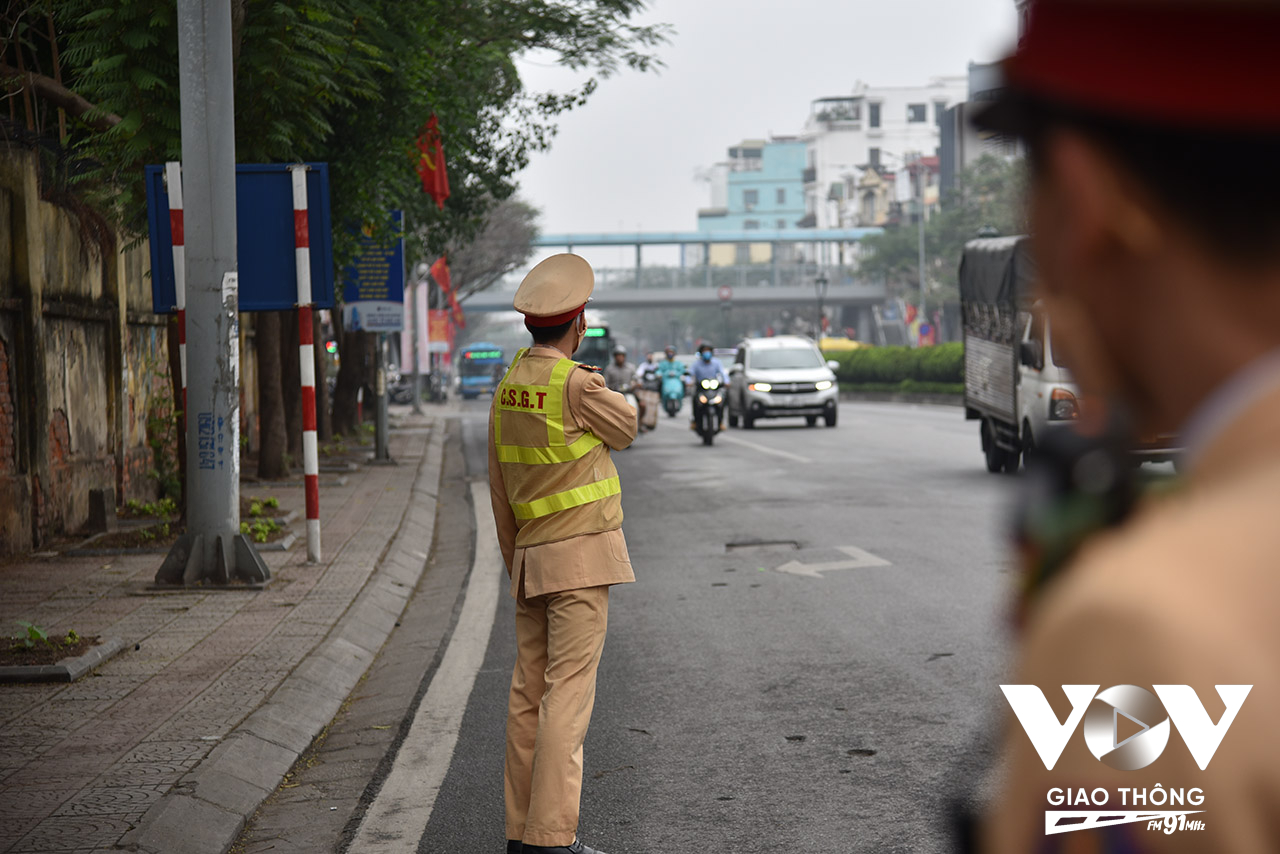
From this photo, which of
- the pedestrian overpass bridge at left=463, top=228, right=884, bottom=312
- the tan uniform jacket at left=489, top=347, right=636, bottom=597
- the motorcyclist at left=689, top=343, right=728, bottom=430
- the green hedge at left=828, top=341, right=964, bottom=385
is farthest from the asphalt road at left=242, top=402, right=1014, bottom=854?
the pedestrian overpass bridge at left=463, top=228, right=884, bottom=312

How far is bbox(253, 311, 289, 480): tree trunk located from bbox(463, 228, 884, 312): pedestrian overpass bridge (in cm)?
7406

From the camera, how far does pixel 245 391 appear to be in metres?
20.5

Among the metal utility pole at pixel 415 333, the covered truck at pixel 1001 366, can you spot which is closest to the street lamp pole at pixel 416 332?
the metal utility pole at pixel 415 333

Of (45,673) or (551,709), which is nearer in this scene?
(551,709)

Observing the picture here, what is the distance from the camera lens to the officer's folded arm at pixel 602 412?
174 inches

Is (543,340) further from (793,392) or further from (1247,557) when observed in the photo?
(793,392)

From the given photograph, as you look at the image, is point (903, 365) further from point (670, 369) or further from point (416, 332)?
point (416, 332)

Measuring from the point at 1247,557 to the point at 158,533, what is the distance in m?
11.9

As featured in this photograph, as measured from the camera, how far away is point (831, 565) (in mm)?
11008

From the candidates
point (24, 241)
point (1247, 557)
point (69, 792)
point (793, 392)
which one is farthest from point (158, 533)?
point (793, 392)

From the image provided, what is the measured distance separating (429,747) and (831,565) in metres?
5.36

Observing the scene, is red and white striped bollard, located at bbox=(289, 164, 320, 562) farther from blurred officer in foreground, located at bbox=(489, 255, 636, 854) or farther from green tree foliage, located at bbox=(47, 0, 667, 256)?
blurred officer in foreground, located at bbox=(489, 255, 636, 854)

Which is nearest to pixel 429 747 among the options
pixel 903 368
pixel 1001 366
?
pixel 1001 366

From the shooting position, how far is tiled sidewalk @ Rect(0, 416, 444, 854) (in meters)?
4.95
